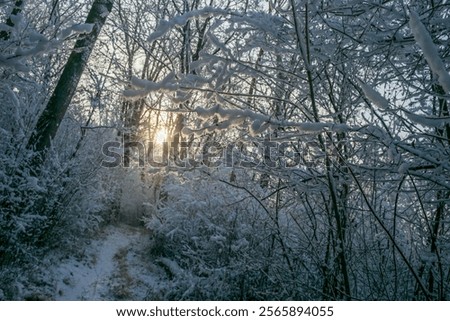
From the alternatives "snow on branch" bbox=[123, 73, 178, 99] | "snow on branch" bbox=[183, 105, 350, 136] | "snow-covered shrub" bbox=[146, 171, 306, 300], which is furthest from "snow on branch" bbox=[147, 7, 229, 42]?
"snow-covered shrub" bbox=[146, 171, 306, 300]

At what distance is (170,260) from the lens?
658 centimetres

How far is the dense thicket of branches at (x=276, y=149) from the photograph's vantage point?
145cm

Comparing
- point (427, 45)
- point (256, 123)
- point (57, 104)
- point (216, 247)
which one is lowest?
point (216, 247)

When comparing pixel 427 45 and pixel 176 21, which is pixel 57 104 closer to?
pixel 176 21

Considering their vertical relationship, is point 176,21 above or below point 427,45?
above

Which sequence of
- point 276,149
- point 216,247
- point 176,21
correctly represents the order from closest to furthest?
point 176,21
point 276,149
point 216,247

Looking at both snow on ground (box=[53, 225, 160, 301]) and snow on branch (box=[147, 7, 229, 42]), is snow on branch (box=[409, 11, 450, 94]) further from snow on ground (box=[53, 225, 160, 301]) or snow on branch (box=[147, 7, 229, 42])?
snow on ground (box=[53, 225, 160, 301])

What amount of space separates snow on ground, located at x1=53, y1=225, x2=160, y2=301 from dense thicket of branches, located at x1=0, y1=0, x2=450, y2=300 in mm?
411

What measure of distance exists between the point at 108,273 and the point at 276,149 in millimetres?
5080

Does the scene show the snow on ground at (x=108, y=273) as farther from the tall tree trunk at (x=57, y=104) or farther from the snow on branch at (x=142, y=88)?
the snow on branch at (x=142, y=88)

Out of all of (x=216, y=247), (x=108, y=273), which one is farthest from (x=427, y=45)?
(x=108, y=273)

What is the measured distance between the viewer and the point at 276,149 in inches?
87.6

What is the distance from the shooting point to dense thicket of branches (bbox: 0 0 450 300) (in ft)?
4.75
